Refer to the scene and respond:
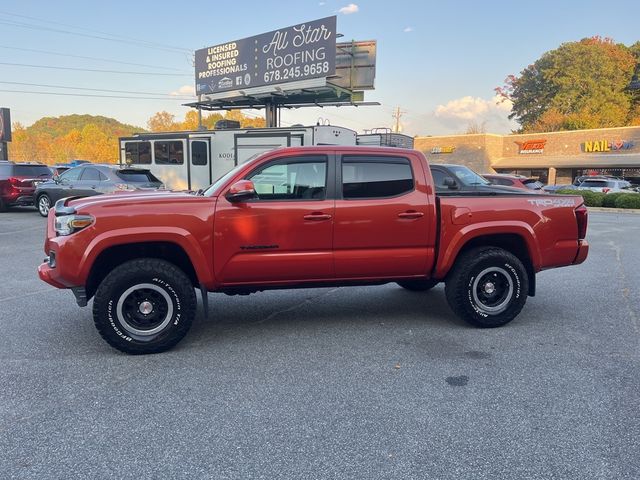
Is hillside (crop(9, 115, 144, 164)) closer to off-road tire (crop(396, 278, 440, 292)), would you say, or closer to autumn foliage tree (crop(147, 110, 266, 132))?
autumn foliage tree (crop(147, 110, 266, 132))

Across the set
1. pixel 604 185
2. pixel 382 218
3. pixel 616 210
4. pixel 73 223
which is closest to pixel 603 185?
pixel 604 185

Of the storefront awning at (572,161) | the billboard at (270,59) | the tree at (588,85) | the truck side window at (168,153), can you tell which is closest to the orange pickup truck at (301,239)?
the truck side window at (168,153)

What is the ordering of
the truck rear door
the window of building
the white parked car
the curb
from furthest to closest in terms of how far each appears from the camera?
1. the white parked car
2. the curb
3. the window of building
4. the truck rear door

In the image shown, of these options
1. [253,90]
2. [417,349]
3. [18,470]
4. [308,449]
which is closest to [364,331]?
[417,349]

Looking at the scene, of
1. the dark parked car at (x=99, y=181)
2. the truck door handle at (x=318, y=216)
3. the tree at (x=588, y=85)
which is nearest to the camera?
the truck door handle at (x=318, y=216)

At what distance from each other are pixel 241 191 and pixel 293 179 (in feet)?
2.14

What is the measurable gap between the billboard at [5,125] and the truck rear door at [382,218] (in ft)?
98.7

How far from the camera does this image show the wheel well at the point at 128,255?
4.45 metres

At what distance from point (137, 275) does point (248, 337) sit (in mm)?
1235

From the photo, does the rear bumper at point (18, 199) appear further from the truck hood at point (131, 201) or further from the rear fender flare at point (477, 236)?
the rear fender flare at point (477, 236)

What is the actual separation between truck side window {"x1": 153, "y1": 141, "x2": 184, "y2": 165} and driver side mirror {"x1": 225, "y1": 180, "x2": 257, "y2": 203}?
41.1 ft

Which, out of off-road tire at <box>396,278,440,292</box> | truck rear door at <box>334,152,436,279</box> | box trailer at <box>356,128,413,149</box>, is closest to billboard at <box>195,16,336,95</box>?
box trailer at <box>356,128,413,149</box>

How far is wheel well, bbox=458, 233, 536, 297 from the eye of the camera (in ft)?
17.2

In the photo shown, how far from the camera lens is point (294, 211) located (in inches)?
181
